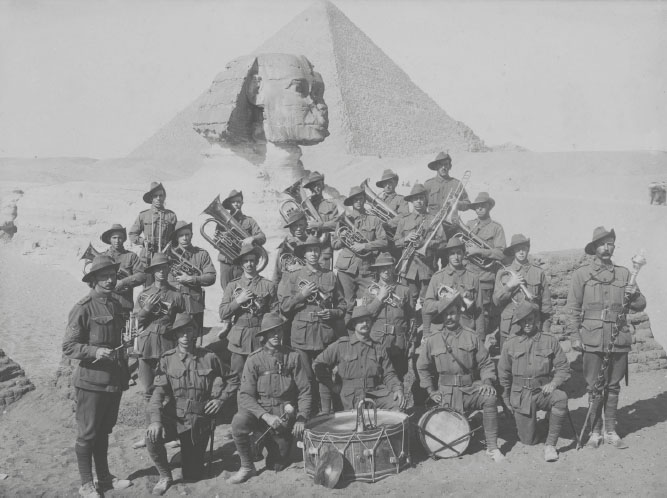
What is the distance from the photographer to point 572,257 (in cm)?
1121

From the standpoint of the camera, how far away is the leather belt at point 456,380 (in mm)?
7613

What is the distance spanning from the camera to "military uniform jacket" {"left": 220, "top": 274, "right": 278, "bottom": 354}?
325 inches

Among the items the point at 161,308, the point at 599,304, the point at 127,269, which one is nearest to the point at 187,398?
the point at 161,308

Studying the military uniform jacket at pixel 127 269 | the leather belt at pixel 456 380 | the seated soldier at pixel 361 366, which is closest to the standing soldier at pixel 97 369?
the seated soldier at pixel 361 366

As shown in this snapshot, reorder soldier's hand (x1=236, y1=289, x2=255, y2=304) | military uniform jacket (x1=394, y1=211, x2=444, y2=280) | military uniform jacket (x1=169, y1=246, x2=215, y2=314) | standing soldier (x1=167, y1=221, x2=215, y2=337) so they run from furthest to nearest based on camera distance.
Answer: military uniform jacket (x1=394, y1=211, x2=444, y2=280) < standing soldier (x1=167, y1=221, x2=215, y2=337) < military uniform jacket (x1=169, y1=246, x2=215, y2=314) < soldier's hand (x1=236, y1=289, x2=255, y2=304)

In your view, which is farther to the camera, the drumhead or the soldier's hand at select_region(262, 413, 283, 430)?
the drumhead

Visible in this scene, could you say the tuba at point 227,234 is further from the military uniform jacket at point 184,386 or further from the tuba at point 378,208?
the military uniform jacket at point 184,386

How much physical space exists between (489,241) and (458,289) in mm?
1346

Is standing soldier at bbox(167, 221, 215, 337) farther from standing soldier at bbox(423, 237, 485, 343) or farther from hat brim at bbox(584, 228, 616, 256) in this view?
hat brim at bbox(584, 228, 616, 256)

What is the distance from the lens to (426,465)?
728cm

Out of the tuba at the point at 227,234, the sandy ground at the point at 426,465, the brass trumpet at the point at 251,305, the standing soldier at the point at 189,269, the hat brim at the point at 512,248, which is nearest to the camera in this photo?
the sandy ground at the point at 426,465

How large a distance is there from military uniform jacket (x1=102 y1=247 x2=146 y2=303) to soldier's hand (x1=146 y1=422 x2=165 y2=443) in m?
3.11

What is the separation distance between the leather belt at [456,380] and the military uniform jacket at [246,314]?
79.4 inches

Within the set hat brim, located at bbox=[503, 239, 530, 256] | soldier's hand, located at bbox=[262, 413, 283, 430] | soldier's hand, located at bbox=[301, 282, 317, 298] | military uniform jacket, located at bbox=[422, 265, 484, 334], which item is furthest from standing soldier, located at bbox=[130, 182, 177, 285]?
hat brim, located at bbox=[503, 239, 530, 256]
